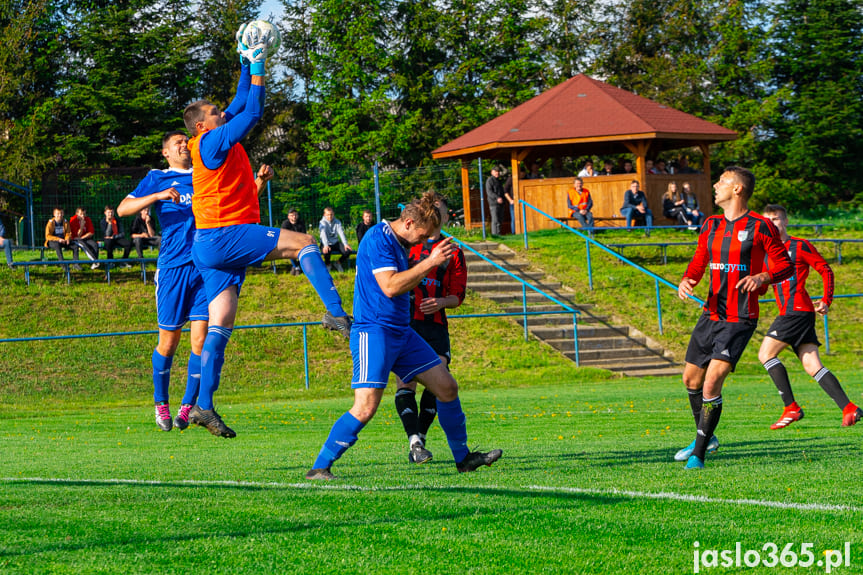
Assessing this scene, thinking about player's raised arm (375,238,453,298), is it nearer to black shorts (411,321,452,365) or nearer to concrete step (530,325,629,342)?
black shorts (411,321,452,365)

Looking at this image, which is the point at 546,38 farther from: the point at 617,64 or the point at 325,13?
the point at 325,13

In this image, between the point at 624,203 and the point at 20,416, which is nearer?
the point at 20,416

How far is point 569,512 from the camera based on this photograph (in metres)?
5.50

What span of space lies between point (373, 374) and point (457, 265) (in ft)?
8.49

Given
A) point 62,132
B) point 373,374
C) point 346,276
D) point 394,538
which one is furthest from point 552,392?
point 62,132

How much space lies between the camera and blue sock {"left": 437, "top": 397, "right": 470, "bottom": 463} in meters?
7.36

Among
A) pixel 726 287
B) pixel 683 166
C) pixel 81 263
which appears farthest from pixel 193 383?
pixel 683 166

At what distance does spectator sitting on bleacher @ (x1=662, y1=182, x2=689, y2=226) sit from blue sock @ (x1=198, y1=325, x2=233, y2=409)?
951 inches

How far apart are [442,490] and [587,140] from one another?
26.9 meters

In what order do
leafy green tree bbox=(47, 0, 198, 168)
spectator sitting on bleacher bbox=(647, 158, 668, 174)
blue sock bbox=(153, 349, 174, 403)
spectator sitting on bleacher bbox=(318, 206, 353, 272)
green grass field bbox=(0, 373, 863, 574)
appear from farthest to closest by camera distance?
1. leafy green tree bbox=(47, 0, 198, 168)
2. spectator sitting on bleacher bbox=(647, 158, 668, 174)
3. spectator sitting on bleacher bbox=(318, 206, 353, 272)
4. blue sock bbox=(153, 349, 174, 403)
5. green grass field bbox=(0, 373, 863, 574)

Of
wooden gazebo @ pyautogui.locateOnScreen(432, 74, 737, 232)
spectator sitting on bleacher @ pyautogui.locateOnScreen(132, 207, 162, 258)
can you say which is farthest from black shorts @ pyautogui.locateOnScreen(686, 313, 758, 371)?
wooden gazebo @ pyautogui.locateOnScreen(432, 74, 737, 232)

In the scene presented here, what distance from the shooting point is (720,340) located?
7.66 m

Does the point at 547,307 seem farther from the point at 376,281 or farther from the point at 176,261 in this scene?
the point at 376,281

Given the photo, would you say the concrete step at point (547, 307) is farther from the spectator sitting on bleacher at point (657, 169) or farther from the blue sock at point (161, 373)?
the blue sock at point (161, 373)
